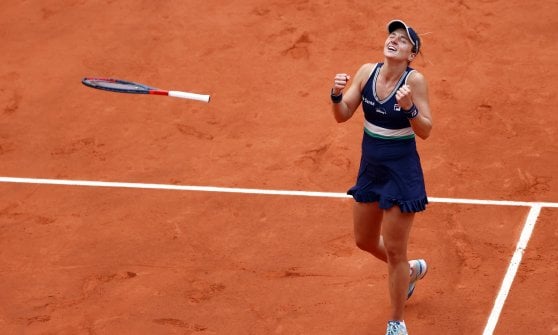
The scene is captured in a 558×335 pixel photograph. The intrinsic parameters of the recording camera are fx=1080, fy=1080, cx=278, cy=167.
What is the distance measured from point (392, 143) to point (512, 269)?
6.83 ft

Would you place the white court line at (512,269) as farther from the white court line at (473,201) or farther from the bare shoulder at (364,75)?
the bare shoulder at (364,75)

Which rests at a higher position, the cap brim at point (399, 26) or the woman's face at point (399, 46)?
the cap brim at point (399, 26)

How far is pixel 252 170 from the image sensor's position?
434 inches

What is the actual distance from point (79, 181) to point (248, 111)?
2107 millimetres

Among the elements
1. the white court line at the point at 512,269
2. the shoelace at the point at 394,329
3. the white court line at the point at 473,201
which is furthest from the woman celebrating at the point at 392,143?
the white court line at the point at 473,201

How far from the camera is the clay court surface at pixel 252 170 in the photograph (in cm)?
917

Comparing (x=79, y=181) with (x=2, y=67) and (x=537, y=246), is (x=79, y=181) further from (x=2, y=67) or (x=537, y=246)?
(x=537, y=246)

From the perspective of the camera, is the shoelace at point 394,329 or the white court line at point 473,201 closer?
the shoelace at point 394,329

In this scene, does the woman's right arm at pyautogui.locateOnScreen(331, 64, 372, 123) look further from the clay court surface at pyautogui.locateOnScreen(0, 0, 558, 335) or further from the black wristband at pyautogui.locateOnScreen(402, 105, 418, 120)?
the clay court surface at pyautogui.locateOnScreen(0, 0, 558, 335)

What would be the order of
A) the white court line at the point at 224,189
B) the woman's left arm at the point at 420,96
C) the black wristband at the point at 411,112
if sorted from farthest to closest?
1. the white court line at the point at 224,189
2. the woman's left arm at the point at 420,96
3. the black wristband at the point at 411,112

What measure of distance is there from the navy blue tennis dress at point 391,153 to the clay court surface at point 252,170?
1366mm

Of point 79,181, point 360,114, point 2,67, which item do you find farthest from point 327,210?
point 2,67

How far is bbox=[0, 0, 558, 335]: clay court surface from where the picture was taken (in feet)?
30.1

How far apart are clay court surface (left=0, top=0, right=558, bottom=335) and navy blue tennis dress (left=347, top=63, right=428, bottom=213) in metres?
1.37
